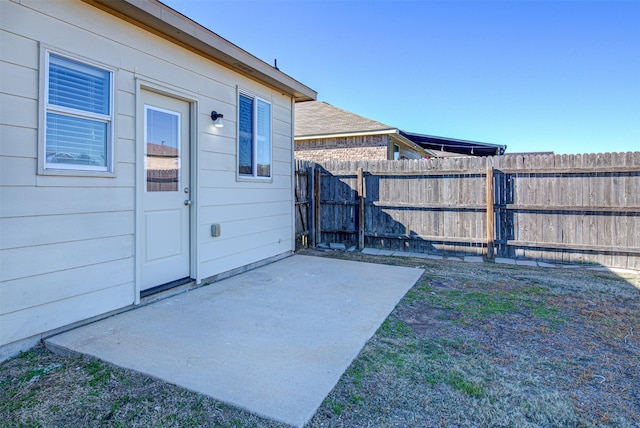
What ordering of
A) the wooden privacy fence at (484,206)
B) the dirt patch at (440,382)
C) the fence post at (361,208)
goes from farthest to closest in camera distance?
the fence post at (361,208)
the wooden privacy fence at (484,206)
the dirt patch at (440,382)

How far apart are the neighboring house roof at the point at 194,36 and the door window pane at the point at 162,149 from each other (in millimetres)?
845

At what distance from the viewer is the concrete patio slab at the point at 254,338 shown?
2.16m

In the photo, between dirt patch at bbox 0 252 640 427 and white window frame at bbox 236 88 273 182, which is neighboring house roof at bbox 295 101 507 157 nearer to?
white window frame at bbox 236 88 273 182

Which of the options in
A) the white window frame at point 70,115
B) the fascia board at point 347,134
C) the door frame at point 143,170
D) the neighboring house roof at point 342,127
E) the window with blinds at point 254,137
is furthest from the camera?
the neighboring house roof at point 342,127

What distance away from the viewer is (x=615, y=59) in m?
10.7

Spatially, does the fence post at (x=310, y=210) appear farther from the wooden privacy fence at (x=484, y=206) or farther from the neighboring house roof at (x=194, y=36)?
the neighboring house roof at (x=194, y=36)

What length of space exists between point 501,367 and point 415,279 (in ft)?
8.03

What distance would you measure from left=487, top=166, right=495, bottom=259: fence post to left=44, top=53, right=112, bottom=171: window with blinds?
19.0 ft

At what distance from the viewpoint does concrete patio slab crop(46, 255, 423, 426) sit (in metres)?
2.16

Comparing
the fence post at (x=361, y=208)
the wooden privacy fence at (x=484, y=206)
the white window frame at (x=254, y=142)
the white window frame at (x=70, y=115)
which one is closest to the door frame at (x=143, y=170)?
the white window frame at (x=70, y=115)

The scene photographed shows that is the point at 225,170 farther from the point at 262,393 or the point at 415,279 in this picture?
the point at 262,393

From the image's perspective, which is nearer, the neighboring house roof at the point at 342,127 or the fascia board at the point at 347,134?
the fascia board at the point at 347,134

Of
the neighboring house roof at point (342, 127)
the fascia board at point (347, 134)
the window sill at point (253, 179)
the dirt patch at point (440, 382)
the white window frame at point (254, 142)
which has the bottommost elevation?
the dirt patch at point (440, 382)

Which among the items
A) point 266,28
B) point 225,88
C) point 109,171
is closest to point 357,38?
point 266,28
